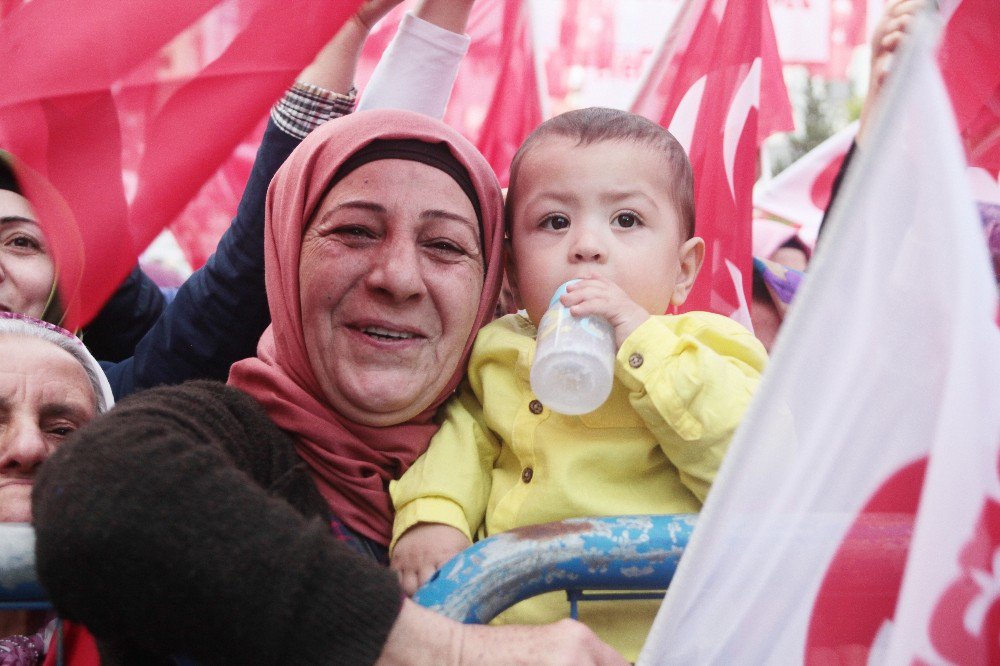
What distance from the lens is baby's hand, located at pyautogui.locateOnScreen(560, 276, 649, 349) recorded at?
1.75 metres

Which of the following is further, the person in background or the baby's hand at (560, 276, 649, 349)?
the person in background

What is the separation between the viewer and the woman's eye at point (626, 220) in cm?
204

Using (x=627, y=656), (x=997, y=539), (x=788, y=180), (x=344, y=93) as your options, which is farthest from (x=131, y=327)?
(x=788, y=180)

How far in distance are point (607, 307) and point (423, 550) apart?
55 cm

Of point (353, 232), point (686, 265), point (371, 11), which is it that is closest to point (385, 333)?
point (353, 232)

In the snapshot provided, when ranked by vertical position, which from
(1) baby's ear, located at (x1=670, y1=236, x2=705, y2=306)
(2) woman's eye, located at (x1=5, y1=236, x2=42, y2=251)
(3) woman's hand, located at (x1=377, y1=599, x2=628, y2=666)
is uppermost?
(1) baby's ear, located at (x1=670, y1=236, x2=705, y2=306)

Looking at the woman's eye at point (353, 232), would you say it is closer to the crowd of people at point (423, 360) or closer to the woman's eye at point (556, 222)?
the crowd of people at point (423, 360)

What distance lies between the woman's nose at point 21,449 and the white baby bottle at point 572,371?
1.04 m

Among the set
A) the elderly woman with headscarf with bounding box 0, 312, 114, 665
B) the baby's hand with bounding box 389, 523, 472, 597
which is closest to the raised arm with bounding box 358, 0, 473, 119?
the elderly woman with headscarf with bounding box 0, 312, 114, 665

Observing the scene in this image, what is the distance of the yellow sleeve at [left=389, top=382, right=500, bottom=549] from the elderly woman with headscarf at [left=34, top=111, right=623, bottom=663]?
6 cm

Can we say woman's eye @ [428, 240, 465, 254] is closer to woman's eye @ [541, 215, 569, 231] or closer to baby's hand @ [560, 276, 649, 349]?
woman's eye @ [541, 215, 569, 231]

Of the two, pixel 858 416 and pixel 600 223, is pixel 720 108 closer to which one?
pixel 600 223

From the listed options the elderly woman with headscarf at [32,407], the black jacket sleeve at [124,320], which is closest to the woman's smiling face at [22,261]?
the elderly woman with headscarf at [32,407]

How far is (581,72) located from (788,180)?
→ 3.85 ft
